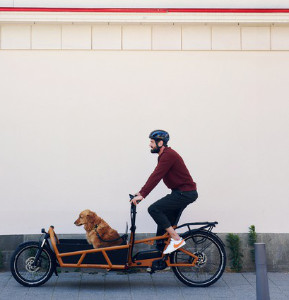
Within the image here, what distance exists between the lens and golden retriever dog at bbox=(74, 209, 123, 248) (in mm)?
8047

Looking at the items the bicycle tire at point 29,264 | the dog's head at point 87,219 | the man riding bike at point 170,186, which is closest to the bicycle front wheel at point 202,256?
the man riding bike at point 170,186

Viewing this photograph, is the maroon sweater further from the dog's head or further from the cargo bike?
the dog's head

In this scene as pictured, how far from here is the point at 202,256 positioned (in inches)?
317

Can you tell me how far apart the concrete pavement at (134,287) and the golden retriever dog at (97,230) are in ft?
1.94

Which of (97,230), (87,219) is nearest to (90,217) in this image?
(87,219)

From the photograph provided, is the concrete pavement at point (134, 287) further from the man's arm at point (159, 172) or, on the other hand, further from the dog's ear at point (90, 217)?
the man's arm at point (159, 172)

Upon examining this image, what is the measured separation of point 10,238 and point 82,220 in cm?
130

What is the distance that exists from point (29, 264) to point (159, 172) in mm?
2041

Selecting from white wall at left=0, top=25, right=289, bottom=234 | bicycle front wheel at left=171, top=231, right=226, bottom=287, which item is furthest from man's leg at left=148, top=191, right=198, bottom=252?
white wall at left=0, top=25, right=289, bottom=234

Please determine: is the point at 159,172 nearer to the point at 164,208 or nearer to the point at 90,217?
the point at 164,208

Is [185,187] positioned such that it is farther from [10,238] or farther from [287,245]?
[10,238]

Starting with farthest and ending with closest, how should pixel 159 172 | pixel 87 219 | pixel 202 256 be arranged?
pixel 87 219
pixel 202 256
pixel 159 172

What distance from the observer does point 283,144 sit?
913cm
